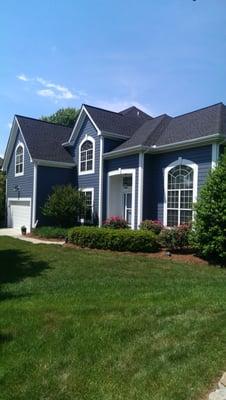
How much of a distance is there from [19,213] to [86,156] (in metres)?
5.96

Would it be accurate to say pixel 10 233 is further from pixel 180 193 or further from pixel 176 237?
pixel 176 237

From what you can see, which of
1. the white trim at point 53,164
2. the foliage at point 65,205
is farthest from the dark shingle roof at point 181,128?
the white trim at point 53,164

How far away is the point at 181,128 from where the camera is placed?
16.9 m

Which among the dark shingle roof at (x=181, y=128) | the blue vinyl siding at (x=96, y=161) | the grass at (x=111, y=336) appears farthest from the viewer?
the blue vinyl siding at (x=96, y=161)

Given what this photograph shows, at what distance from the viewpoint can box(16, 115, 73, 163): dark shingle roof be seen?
70.3 ft

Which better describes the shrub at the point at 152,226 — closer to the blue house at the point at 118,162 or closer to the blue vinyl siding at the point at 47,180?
the blue house at the point at 118,162

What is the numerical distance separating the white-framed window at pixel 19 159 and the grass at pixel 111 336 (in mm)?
15104

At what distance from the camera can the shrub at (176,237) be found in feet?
40.2

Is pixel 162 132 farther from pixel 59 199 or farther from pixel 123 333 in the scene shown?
pixel 123 333

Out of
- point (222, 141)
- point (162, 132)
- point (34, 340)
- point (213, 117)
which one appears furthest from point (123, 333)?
point (162, 132)

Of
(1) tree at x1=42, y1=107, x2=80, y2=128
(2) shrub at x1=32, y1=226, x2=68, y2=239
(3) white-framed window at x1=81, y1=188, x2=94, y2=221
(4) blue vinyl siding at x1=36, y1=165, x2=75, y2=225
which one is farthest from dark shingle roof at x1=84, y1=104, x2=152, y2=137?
(1) tree at x1=42, y1=107, x2=80, y2=128

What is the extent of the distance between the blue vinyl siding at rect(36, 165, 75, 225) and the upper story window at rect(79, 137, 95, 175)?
1090 millimetres

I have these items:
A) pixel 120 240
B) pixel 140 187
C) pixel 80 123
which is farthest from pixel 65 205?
pixel 120 240

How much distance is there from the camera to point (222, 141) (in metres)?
13.5
